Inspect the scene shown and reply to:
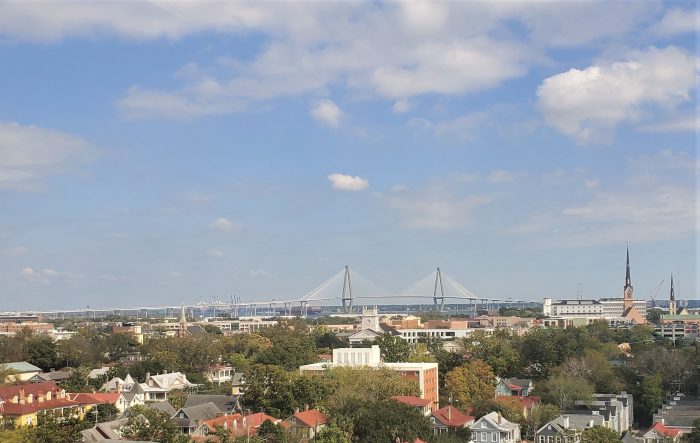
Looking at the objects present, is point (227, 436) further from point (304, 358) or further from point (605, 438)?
point (304, 358)

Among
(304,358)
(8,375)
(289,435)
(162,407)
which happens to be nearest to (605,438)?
(289,435)

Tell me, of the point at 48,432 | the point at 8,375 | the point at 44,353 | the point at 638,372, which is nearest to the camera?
the point at 48,432

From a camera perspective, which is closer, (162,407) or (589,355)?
(162,407)

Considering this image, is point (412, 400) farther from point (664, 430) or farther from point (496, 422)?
point (664, 430)

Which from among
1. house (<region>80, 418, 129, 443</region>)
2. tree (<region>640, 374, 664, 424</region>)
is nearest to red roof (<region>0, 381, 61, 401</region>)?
house (<region>80, 418, 129, 443</region>)

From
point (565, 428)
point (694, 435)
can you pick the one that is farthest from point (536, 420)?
point (694, 435)

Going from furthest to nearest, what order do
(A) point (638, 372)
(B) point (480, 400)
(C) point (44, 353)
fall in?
(C) point (44, 353), (A) point (638, 372), (B) point (480, 400)
